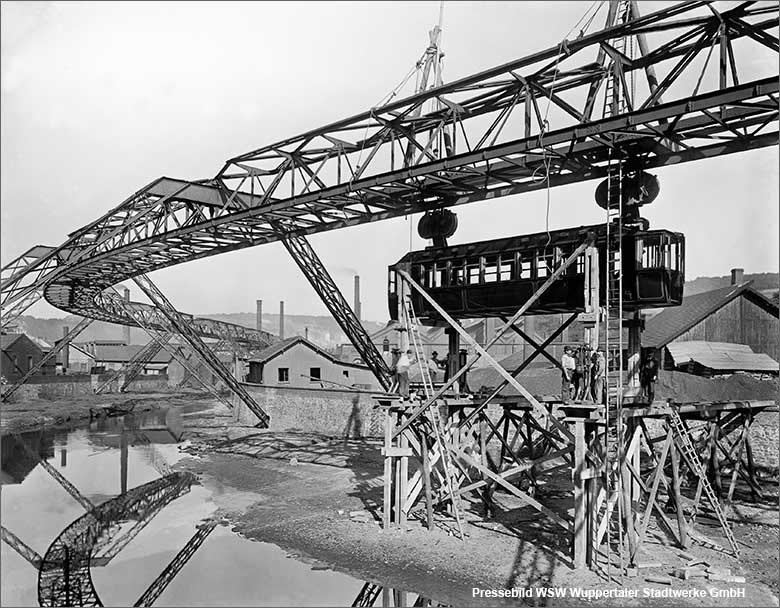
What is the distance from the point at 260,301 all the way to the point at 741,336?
211 ft

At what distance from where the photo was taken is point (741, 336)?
26.6 m

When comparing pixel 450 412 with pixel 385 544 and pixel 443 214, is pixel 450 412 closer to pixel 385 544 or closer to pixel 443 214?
pixel 385 544

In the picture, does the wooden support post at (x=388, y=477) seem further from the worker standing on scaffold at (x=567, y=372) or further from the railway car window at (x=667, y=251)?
the railway car window at (x=667, y=251)

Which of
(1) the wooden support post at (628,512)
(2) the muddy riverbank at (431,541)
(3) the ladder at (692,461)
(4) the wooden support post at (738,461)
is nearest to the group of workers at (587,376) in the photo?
(3) the ladder at (692,461)

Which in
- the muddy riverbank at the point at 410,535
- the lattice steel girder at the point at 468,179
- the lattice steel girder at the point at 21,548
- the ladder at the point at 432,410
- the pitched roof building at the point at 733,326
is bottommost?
the lattice steel girder at the point at 21,548

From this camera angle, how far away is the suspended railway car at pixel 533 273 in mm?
11828

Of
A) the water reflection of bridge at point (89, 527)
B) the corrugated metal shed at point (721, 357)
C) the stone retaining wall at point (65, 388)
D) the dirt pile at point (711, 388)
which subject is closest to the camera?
the water reflection of bridge at point (89, 527)

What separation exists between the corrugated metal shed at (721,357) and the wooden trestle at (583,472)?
22.8 feet

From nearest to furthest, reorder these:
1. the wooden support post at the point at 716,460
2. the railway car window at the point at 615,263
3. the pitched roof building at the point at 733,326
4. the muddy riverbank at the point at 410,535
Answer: the muddy riverbank at the point at 410,535
the railway car window at the point at 615,263
the wooden support post at the point at 716,460
the pitched roof building at the point at 733,326

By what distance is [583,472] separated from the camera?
10680mm

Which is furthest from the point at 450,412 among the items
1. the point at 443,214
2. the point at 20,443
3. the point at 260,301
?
the point at 260,301

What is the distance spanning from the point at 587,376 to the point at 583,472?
160 cm

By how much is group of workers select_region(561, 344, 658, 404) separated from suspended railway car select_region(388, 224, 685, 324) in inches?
47.3

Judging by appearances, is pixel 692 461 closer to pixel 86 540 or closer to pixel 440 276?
pixel 440 276
